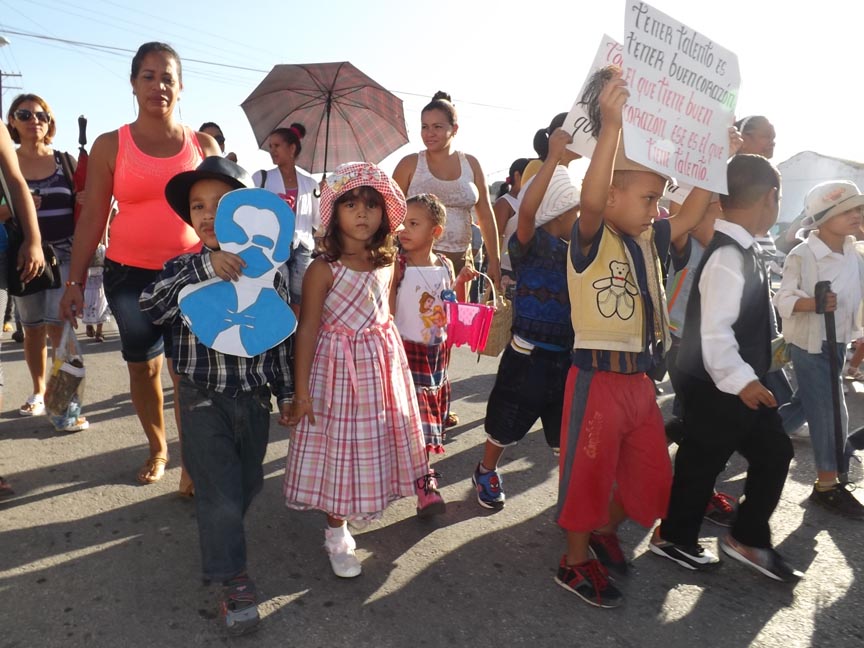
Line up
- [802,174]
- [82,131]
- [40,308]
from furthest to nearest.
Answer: [802,174], [82,131], [40,308]

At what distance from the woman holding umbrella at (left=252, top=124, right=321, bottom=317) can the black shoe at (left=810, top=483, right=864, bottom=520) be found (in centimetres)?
343

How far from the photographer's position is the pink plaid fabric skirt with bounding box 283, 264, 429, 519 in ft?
8.73

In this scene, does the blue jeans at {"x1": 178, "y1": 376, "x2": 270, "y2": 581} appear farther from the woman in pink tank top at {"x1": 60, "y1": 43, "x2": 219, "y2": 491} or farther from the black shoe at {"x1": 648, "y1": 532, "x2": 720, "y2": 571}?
the black shoe at {"x1": 648, "y1": 532, "x2": 720, "y2": 571}

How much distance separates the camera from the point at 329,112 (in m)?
5.33

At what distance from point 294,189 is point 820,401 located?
12.1ft

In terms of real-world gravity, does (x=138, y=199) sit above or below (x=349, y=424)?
above

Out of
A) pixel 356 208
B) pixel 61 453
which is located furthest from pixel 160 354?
pixel 356 208

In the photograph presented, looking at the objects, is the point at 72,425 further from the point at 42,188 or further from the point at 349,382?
the point at 349,382

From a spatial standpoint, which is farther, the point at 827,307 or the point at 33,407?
the point at 33,407

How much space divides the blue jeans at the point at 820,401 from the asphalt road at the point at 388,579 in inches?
11.7

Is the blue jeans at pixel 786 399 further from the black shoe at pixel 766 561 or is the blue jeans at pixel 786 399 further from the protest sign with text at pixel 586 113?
the protest sign with text at pixel 586 113

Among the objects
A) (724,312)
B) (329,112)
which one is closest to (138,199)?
(329,112)

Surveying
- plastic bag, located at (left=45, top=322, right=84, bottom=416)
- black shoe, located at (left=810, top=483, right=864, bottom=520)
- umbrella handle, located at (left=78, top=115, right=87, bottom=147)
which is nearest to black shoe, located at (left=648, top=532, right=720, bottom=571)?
black shoe, located at (left=810, top=483, right=864, bottom=520)

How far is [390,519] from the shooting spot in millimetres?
3209
